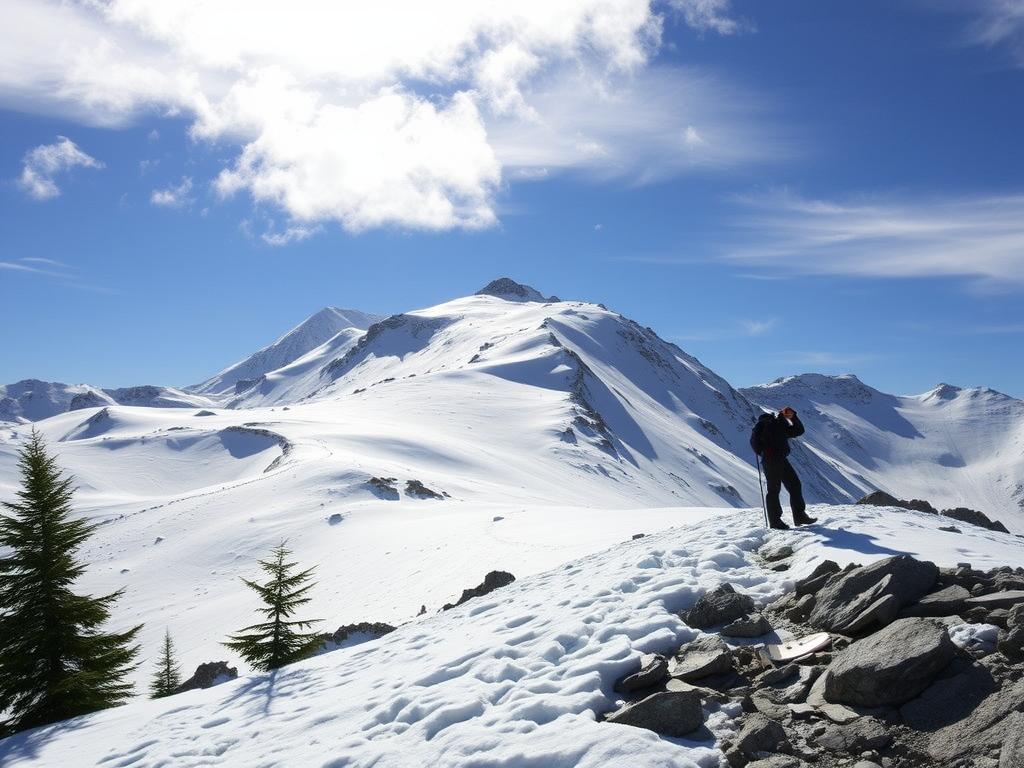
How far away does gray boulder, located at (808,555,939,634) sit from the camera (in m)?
7.72

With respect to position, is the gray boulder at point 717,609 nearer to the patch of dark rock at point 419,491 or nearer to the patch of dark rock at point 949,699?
the patch of dark rock at point 949,699

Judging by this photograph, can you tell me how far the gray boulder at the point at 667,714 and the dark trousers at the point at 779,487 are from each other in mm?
8470

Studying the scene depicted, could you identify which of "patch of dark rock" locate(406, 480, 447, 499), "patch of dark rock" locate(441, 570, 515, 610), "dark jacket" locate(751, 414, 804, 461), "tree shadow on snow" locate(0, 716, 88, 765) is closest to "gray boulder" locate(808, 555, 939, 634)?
"dark jacket" locate(751, 414, 804, 461)

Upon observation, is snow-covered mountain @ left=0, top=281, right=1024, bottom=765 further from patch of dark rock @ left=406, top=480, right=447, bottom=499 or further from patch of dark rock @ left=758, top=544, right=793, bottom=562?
patch of dark rock @ left=758, top=544, right=793, bottom=562

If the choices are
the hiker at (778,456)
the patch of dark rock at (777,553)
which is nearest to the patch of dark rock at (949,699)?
the patch of dark rock at (777,553)

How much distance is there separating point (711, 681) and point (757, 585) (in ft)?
11.3

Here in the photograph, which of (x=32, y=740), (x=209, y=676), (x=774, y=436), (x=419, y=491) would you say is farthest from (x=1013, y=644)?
(x=419, y=491)

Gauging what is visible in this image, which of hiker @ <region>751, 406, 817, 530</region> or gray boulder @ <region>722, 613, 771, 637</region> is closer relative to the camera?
gray boulder @ <region>722, 613, 771, 637</region>

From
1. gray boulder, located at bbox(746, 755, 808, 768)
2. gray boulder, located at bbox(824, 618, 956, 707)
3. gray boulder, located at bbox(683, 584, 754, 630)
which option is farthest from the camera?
gray boulder, located at bbox(683, 584, 754, 630)

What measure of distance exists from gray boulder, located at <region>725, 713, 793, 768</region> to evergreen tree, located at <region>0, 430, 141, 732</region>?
1437cm

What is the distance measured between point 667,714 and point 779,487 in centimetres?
925

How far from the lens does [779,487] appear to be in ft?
47.8

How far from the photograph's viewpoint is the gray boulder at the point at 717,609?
8.77 metres

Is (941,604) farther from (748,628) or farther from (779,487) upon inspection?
(779,487)
